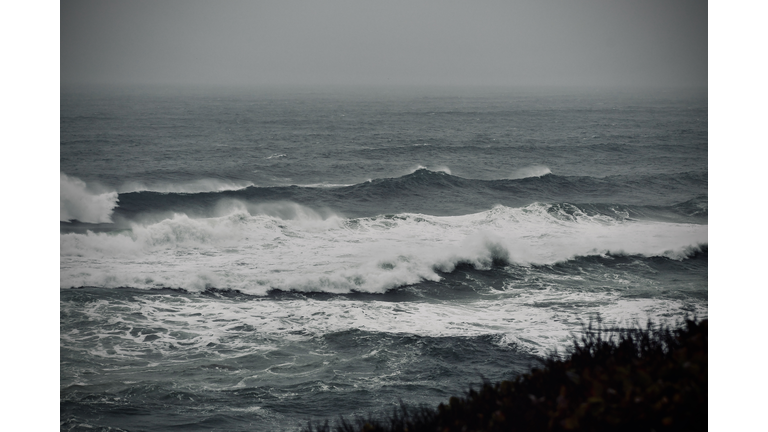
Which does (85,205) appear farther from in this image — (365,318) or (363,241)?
(365,318)

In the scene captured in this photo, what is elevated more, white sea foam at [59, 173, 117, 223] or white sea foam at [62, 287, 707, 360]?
white sea foam at [59, 173, 117, 223]

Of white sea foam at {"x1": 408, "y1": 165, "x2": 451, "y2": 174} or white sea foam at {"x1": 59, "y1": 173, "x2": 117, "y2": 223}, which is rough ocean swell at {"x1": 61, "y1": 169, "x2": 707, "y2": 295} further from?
white sea foam at {"x1": 408, "y1": 165, "x2": 451, "y2": 174}

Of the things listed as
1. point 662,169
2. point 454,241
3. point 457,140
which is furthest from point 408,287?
point 457,140

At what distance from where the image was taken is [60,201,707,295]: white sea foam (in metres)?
6.65

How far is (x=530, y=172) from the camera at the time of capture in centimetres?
897

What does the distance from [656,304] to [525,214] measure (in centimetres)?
212

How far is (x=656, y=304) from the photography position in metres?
5.56

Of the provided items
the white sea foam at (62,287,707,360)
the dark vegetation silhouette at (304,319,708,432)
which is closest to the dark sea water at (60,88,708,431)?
the white sea foam at (62,287,707,360)

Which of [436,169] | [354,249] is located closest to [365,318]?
[354,249]

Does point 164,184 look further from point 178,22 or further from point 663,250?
point 663,250

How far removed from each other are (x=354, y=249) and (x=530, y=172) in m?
3.47

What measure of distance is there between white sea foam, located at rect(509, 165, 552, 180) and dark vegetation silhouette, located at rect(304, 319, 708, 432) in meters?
6.22

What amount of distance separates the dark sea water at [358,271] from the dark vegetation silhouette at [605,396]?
1.15 metres
